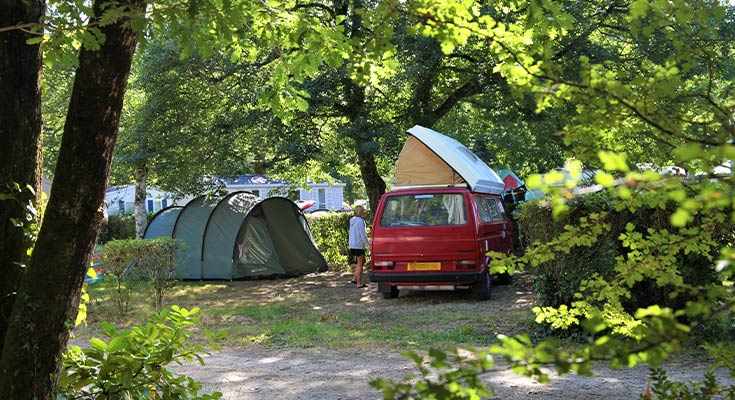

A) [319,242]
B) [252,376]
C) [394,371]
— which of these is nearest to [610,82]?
[394,371]

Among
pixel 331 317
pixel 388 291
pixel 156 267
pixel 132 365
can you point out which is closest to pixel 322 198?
pixel 388 291

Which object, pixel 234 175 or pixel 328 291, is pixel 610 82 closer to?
pixel 328 291

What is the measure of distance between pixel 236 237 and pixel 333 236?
4.95 meters

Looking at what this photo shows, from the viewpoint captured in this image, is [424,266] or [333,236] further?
[333,236]

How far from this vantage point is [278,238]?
16.6 meters

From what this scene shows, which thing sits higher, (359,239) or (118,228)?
(118,228)

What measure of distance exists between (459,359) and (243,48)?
12.3 feet

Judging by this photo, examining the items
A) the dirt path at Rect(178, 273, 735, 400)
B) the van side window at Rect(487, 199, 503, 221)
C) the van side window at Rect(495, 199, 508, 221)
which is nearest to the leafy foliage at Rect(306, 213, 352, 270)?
the van side window at Rect(495, 199, 508, 221)

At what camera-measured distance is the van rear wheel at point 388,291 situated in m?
11.5

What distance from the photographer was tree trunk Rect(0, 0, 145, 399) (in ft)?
11.2

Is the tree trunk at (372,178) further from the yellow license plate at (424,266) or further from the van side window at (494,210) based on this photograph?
the yellow license plate at (424,266)

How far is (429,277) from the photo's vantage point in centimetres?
1059

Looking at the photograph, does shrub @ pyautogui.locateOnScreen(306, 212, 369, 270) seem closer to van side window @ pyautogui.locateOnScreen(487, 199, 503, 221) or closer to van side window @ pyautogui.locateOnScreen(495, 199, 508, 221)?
van side window @ pyautogui.locateOnScreen(495, 199, 508, 221)

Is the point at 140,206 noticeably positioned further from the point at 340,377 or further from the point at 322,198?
the point at 322,198
